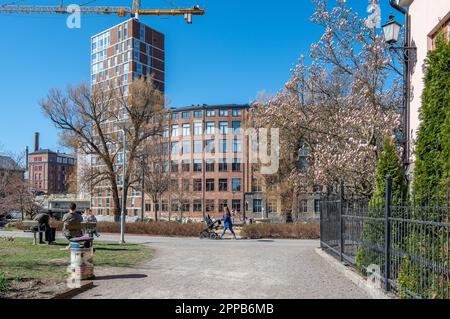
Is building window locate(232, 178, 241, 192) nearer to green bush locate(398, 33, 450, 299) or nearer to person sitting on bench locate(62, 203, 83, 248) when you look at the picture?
person sitting on bench locate(62, 203, 83, 248)

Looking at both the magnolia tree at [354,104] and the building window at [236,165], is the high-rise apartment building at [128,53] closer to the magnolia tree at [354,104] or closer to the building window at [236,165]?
the building window at [236,165]

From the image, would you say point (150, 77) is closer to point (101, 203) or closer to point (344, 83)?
point (344, 83)

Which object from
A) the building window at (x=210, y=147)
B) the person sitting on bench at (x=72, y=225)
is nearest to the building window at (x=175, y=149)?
the building window at (x=210, y=147)

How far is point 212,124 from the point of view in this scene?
291 feet

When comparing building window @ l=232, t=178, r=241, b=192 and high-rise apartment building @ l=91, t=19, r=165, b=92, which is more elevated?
high-rise apartment building @ l=91, t=19, r=165, b=92

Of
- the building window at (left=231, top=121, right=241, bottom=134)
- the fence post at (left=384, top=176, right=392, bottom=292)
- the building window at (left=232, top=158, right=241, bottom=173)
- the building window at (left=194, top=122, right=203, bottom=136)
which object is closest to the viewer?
the fence post at (left=384, top=176, right=392, bottom=292)

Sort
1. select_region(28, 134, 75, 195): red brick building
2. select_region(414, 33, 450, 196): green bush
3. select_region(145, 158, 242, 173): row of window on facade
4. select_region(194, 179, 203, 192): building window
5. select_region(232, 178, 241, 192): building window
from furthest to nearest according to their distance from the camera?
select_region(28, 134, 75, 195): red brick building, select_region(194, 179, 203, 192): building window, select_region(145, 158, 242, 173): row of window on facade, select_region(232, 178, 241, 192): building window, select_region(414, 33, 450, 196): green bush

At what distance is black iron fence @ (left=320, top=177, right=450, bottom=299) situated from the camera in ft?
21.5

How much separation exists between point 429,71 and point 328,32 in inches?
428

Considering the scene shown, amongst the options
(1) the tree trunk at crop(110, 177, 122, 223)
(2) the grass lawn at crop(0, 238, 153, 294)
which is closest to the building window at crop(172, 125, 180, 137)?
(1) the tree trunk at crop(110, 177, 122, 223)

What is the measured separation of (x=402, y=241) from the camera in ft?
26.9

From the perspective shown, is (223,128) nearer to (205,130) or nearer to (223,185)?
(205,130)

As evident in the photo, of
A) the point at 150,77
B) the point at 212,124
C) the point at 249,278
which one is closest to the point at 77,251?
the point at 249,278

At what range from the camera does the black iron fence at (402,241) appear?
6.56 m
